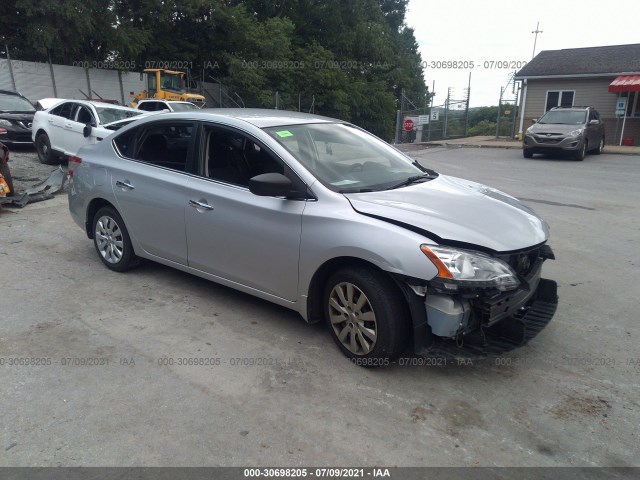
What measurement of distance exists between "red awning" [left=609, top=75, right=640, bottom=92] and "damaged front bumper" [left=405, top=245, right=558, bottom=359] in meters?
22.0

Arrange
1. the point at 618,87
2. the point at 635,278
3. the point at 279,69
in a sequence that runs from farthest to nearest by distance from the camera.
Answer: the point at 279,69, the point at 618,87, the point at 635,278

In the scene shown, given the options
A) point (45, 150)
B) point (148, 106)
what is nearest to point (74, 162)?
point (45, 150)

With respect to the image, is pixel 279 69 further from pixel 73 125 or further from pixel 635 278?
pixel 635 278

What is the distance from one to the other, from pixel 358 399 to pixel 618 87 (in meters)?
23.3

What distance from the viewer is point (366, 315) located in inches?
137

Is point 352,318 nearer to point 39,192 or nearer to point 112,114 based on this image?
point 39,192

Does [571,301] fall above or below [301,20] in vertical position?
below

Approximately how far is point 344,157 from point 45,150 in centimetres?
1035

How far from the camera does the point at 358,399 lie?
10.7 feet

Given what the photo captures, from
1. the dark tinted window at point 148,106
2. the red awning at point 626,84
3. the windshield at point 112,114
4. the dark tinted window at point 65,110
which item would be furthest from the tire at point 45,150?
the red awning at point 626,84

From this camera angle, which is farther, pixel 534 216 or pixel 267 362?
pixel 534 216

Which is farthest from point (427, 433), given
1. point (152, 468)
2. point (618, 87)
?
point (618, 87)

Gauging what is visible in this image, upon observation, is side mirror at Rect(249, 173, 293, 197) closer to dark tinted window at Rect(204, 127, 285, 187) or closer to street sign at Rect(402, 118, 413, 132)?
dark tinted window at Rect(204, 127, 285, 187)

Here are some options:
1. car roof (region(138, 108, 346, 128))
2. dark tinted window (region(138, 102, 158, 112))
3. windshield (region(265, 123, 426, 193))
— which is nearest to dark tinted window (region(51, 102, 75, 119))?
dark tinted window (region(138, 102, 158, 112))
